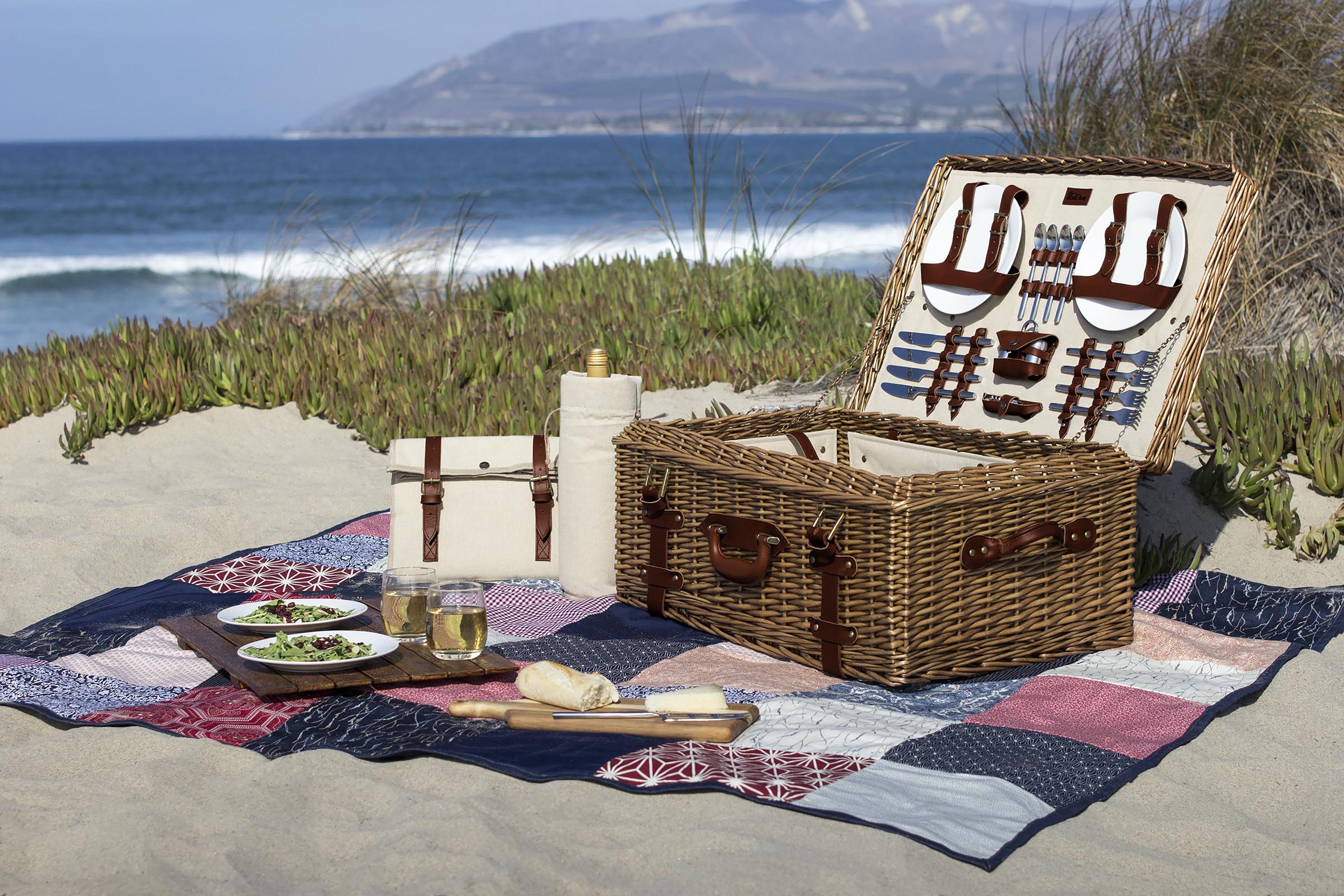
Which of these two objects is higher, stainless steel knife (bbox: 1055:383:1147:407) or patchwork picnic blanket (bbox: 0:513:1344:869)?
stainless steel knife (bbox: 1055:383:1147:407)

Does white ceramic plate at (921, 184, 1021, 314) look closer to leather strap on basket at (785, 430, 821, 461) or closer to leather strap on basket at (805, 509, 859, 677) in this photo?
leather strap on basket at (785, 430, 821, 461)

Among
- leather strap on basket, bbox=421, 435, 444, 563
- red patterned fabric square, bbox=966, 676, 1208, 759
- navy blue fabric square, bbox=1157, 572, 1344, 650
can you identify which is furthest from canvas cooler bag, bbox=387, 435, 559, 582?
navy blue fabric square, bbox=1157, 572, 1344, 650

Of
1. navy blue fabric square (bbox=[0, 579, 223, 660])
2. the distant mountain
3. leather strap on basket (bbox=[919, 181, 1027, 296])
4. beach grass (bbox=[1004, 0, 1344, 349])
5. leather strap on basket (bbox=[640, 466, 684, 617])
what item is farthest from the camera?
the distant mountain

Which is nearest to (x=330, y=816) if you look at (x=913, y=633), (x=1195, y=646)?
(x=913, y=633)

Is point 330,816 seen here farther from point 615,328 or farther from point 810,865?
point 615,328

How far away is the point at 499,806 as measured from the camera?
91.9 inches

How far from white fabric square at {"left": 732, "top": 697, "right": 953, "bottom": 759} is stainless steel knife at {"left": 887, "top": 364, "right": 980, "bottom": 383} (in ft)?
5.14

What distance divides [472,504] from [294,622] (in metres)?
0.93

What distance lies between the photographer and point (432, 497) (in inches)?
151

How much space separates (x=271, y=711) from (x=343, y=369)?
11.8ft

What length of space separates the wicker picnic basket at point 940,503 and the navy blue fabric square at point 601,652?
0.18m

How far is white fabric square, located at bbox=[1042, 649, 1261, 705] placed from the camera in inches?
117

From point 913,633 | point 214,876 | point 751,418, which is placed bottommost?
point 214,876

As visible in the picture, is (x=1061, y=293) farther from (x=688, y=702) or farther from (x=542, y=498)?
(x=688, y=702)
